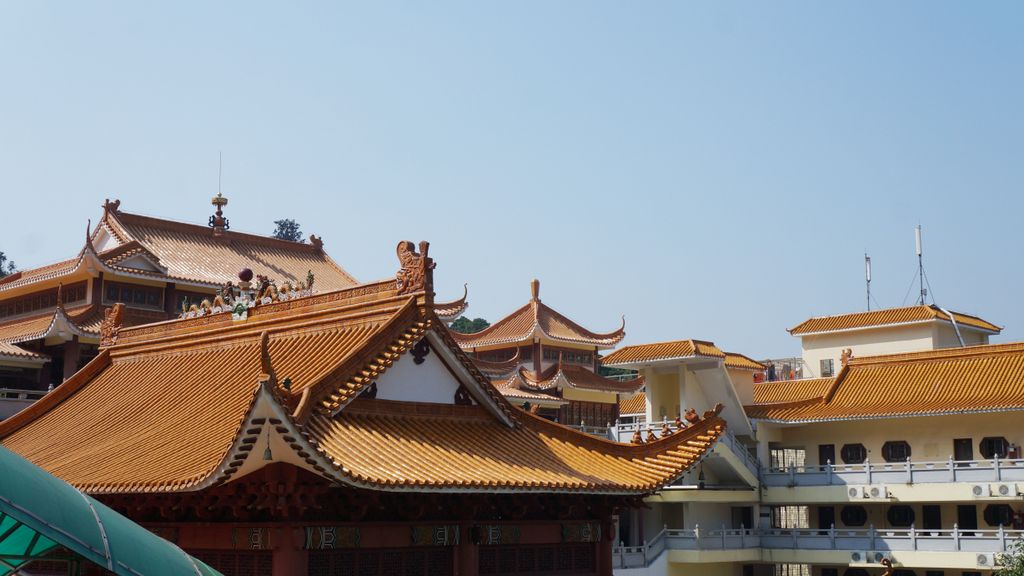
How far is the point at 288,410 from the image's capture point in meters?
15.4

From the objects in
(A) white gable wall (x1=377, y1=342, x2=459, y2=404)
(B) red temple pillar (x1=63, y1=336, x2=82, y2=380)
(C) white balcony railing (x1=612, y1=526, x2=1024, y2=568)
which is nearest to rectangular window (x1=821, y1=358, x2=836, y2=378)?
(C) white balcony railing (x1=612, y1=526, x2=1024, y2=568)

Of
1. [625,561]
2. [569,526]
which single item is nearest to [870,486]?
[625,561]

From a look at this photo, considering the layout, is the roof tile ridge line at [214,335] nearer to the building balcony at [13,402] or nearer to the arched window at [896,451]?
the building balcony at [13,402]

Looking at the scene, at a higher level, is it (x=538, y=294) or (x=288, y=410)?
(x=538, y=294)

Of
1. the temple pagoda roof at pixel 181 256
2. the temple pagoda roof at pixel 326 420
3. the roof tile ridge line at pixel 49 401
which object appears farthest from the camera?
the temple pagoda roof at pixel 181 256

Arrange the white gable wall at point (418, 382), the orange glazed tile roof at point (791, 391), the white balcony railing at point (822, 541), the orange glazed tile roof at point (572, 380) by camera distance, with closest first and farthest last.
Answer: the white gable wall at point (418, 382) < the white balcony railing at point (822, 541) < the orange glazed tile roof at point (791, 391) < the orange glazed tile roof at point (572, 380)

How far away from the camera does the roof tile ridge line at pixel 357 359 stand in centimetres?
1756

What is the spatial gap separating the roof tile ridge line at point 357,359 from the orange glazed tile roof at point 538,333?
42569mm

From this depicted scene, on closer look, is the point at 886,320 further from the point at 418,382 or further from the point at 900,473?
the point at 418,382

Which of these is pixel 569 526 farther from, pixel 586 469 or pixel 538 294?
pixel 538 294

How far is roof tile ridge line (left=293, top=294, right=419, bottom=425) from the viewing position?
691 inches

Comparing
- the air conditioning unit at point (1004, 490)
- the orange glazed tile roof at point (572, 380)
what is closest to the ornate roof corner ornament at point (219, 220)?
the orange glazed tile roof at point (572, 380)

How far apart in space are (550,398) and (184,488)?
39091 millimetres

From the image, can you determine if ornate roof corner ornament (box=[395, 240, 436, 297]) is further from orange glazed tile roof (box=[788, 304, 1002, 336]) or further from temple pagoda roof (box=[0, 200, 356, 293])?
orange glazed tile roof (box=[788, 304, 1002, 336])
